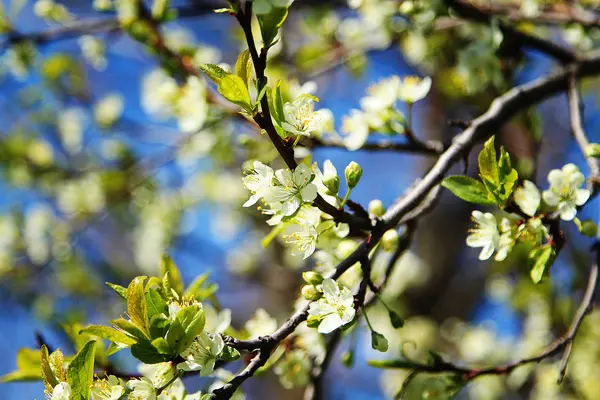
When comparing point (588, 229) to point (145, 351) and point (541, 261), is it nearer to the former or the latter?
point (541, 261)

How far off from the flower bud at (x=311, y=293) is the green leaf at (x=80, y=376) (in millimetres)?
352

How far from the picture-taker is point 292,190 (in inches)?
35.6

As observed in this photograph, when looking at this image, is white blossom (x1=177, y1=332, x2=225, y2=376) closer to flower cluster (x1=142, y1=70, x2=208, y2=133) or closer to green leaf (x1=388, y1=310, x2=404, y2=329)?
green leaf (x1=388, y1=310, x2=404, y2=329)

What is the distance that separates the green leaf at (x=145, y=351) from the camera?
0.85 m

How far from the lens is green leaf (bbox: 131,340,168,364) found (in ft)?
2.77

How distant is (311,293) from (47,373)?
44 centimetres

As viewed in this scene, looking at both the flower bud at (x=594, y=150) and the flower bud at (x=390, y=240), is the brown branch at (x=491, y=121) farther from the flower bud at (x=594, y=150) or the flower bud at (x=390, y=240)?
the flower bud at (x=594, y=150)

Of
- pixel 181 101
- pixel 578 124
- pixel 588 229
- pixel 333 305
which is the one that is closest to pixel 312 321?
pixel 333 305

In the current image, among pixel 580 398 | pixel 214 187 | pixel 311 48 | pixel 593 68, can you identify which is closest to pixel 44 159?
pixel 214 187

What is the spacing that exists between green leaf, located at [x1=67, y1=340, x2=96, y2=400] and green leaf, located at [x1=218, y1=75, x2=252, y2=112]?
0.45 meters

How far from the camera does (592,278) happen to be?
117 centimetres

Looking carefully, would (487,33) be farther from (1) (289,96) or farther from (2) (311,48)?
(2) (311,48)

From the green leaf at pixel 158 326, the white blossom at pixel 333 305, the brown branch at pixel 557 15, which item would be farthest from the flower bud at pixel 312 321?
the brown branch at pixel 557 15

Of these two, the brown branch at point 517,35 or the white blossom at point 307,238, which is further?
the brown branch at point 517,35
